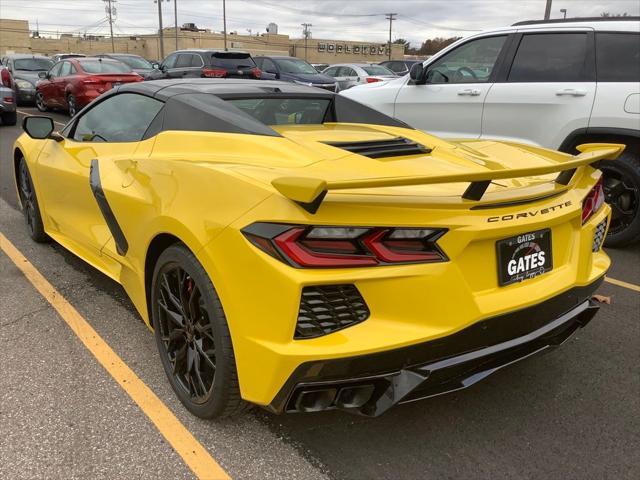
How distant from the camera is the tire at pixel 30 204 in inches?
183

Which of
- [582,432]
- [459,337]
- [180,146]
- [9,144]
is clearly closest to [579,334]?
[582,432]

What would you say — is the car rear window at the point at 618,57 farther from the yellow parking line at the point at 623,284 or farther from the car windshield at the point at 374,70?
the car windshield at the point at 374,70

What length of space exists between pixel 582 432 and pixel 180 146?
227 centimetres

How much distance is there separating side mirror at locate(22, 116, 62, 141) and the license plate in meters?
3.26

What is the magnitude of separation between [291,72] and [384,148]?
1526 centimetres

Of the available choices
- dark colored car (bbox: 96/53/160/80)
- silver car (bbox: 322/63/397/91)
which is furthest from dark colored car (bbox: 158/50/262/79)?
silver car (bbox: 322/63/397/91)

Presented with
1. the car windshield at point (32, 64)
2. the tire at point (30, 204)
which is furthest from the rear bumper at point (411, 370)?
the car windshield at point (32, 64)

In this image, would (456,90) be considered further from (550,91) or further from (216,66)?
(216,66)

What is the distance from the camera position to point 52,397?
2.69 meters

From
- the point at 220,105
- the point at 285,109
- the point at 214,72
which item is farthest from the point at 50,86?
the point at 220,105

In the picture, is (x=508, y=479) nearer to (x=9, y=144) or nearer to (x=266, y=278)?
(x=266, y=278)

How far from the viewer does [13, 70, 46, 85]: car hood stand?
17389 millimetres

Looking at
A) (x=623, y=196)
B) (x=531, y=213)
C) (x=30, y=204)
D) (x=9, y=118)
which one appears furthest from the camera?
(x=9, y=118)

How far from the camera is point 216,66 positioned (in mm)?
15625
